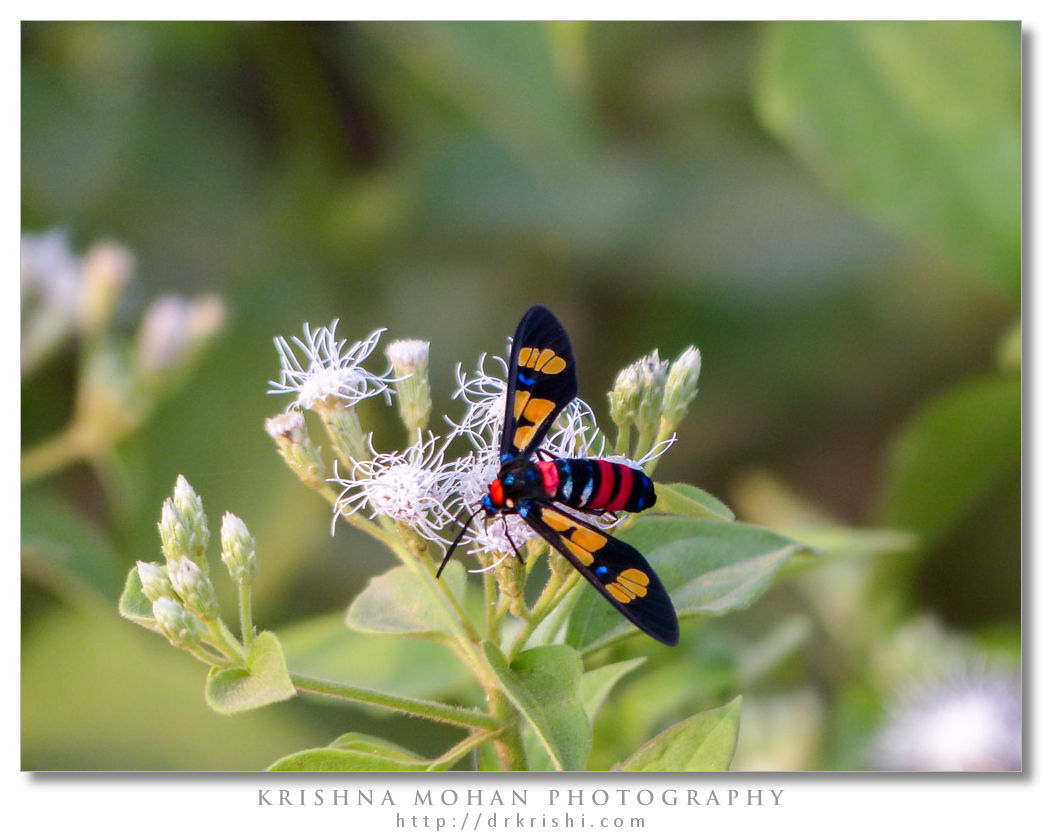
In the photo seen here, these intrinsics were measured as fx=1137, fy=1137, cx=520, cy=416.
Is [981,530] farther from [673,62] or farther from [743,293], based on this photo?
[673,62]

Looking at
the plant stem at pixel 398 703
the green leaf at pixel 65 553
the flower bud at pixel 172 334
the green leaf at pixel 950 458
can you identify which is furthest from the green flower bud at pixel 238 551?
the green leaf at pixel 950 458

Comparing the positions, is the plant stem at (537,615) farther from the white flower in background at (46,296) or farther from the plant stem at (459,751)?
the white flower in background at (46,296)

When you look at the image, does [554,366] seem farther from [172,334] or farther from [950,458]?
[950,458]

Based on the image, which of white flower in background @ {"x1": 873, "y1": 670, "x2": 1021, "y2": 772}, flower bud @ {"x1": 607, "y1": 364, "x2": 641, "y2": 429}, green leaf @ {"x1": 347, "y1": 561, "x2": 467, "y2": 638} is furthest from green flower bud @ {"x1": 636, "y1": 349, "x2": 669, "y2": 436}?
white flower in background @ {"x1": 873, "y1": 670, "x2": 1021, "y2": 772}

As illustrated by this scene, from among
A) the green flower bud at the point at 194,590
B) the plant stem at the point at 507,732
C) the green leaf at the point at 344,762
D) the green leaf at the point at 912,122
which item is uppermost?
the green leaf at the point at 912,122
